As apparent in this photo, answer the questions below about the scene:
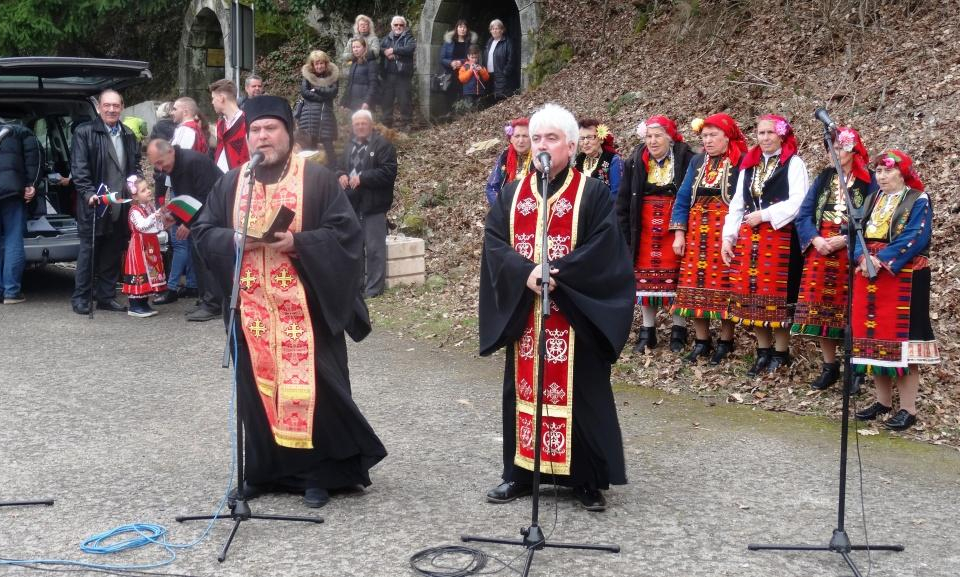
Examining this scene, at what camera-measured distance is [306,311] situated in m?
5.41

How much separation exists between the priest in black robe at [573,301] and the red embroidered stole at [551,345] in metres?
0.01

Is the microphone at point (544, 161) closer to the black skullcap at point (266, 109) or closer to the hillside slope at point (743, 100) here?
the black skullcap at point (266, 109)

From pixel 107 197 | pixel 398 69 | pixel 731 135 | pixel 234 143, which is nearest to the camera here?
pixel 731 135

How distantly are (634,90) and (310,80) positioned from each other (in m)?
4.40

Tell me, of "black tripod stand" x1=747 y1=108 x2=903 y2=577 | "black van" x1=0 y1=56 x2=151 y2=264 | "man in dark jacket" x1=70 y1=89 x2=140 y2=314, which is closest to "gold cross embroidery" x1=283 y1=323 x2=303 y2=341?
"black tripod stand" x1=747 y1=108 x2=903 y2=577

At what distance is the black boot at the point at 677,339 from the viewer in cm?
870

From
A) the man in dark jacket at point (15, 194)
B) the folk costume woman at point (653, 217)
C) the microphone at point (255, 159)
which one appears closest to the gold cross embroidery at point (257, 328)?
the microphone at point (255, 159)

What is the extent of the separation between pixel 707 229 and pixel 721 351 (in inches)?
37.6

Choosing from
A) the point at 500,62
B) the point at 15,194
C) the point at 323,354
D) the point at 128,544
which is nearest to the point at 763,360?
the point at 323,354

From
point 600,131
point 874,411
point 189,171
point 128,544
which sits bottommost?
point 128,544

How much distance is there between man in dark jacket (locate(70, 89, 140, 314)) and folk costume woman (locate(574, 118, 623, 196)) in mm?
4921

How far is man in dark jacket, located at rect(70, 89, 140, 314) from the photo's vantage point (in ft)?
35.5

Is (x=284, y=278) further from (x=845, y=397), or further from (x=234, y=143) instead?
(x=234, y=143)

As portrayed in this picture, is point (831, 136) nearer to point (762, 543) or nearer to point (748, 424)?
point (762, 543)
